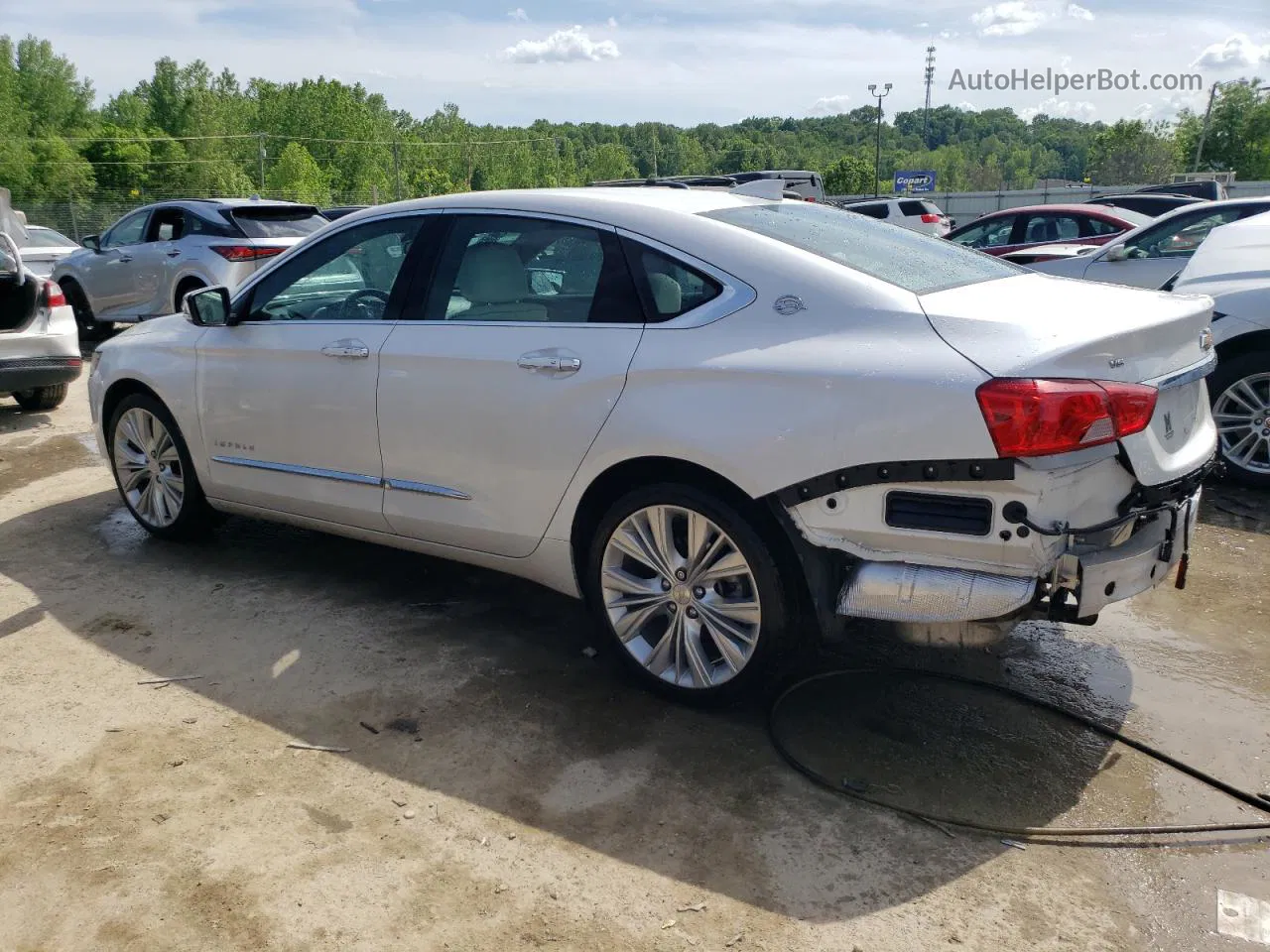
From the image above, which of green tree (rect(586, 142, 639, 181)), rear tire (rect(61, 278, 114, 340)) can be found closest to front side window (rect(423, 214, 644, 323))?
rear tire (rect(61, 278, 114, 340))

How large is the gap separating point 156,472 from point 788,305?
357 centimetres

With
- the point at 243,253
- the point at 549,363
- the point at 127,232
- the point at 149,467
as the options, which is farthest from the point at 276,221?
the point at 549,363

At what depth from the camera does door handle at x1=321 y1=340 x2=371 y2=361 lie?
164 inches

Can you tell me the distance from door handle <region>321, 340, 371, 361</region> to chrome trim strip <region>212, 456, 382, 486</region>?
482 millimetres

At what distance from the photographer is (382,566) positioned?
199 inches

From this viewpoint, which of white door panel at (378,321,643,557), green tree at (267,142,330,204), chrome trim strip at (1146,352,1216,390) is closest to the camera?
chrome trim strip at (1146,352,1216,390)

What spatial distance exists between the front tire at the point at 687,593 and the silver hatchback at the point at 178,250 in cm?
871

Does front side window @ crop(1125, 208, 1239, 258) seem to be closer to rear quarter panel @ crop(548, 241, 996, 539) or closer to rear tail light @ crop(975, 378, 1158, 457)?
rear quarter panel @ crop(548, 241, 996, 539)

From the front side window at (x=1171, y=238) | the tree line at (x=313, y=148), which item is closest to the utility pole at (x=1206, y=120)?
the tree line at (x=313, y=148)

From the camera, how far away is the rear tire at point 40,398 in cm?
890

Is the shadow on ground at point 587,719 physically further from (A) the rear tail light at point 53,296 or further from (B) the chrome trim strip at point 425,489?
(A) the rear tail light at point 53,296

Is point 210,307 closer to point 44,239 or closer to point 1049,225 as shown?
point 1049,225

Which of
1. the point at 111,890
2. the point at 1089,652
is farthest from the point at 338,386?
the point at 1089,652

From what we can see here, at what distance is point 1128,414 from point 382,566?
3.42m
